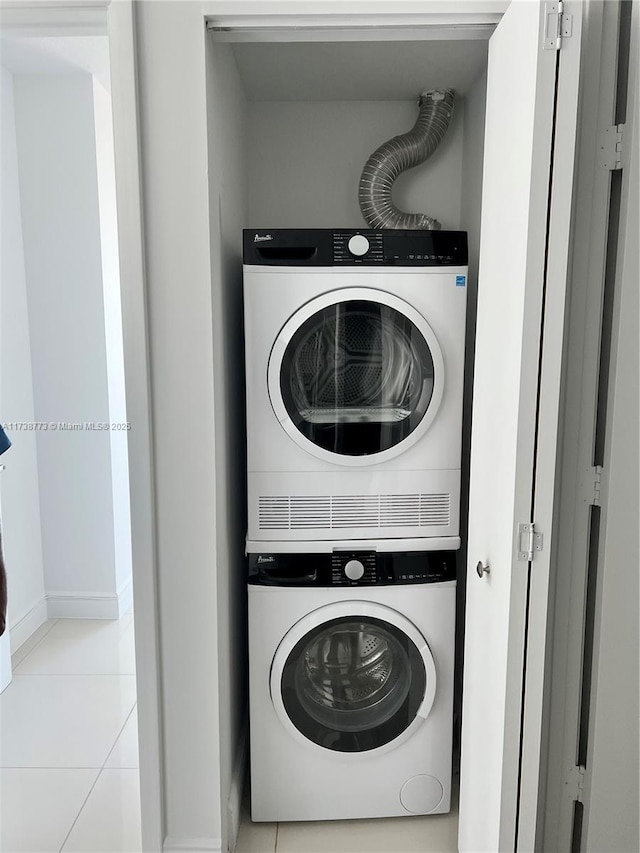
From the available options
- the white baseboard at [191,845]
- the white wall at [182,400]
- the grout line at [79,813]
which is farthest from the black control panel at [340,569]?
the grout line at [79,813]

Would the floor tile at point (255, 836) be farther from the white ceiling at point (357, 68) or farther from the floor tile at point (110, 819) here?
the white ceiling at point (357, 68)

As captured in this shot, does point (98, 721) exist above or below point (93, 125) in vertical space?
below

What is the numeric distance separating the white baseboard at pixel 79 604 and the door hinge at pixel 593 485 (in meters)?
2.36

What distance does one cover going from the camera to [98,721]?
2363mm

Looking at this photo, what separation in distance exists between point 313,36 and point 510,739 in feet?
5.42

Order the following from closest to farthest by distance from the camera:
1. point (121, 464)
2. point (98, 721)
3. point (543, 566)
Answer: point (543, 566)
point (98, 721)
point (121, 464)

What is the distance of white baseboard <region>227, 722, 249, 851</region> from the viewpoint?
5.92ft

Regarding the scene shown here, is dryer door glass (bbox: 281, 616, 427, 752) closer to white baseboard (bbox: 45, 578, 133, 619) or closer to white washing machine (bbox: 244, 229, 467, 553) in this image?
white washing machine (bbox: 244, 229, 467, 553)

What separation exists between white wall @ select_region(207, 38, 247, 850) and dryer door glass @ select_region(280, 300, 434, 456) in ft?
0.69

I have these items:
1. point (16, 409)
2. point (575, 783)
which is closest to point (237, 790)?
point (575, 783)

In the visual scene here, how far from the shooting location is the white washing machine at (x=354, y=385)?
5.65 ft

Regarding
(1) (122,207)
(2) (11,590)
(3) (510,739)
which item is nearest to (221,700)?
(3) (510,739)

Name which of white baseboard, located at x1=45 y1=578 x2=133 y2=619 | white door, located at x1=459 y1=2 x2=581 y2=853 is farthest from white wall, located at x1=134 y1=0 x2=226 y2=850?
white baseboard, located at x1=45 y1=578 x2=133 y2=619

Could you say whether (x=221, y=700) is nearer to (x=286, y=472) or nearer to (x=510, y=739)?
(x=286, y=472)
